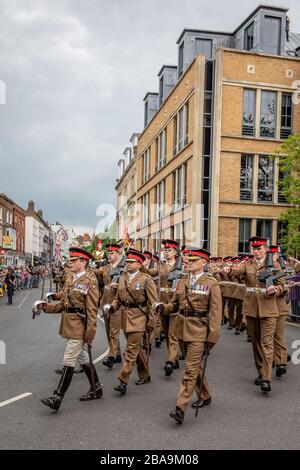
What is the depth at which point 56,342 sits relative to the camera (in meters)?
11.0

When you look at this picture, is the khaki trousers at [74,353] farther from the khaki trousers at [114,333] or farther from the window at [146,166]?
the window at [146,166]

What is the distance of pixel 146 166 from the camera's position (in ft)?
147

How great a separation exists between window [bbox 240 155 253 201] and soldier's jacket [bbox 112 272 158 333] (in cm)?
2185

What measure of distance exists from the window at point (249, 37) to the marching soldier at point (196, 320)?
2726cm

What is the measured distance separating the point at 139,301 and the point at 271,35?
27.0 metres

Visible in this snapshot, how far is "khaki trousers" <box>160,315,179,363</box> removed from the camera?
8.20 m

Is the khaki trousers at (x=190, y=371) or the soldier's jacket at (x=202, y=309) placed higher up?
the soldier's jacket at (x=202, y=309)

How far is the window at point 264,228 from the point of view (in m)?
28.3

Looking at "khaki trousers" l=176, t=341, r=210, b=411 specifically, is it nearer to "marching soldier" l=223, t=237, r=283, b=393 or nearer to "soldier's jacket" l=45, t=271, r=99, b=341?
"soldier's jacket" l=45, t=271, r=99, b=341

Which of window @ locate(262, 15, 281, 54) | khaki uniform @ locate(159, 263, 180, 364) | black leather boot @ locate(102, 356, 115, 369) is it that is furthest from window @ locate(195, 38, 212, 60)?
black leather boot @ locate(102, 356, 115, 369)

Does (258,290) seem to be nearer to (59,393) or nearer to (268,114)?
(59,393)

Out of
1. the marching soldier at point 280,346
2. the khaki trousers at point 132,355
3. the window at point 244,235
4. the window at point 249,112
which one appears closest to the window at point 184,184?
the window at point 244,235

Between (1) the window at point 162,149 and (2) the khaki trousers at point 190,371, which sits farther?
(1) the window at point 162,149
